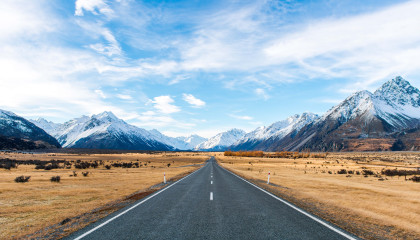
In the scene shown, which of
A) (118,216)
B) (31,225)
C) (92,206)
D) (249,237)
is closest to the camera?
(249,237)

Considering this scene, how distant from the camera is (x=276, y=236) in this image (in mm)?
6633

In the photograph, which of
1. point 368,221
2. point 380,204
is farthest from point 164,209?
point 380,204

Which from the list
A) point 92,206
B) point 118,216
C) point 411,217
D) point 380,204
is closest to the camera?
point 118,216

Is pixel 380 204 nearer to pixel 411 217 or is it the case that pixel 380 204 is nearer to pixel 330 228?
pixel 411 217

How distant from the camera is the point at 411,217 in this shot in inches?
395

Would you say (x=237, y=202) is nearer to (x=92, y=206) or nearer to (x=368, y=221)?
(x=368, y=221)

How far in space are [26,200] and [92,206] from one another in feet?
14.0

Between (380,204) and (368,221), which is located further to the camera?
(380,204)

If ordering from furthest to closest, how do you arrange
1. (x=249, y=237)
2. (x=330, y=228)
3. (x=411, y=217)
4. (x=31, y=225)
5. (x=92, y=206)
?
(x=92, y=206), (x=411, y=217), (x=31, y=225), (x=330, y=228), (x=249, y=237)

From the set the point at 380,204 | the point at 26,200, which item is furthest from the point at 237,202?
the point at 26,200

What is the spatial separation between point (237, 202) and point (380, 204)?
25.1ft

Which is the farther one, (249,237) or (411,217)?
(411,217)

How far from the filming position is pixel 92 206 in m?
11.6

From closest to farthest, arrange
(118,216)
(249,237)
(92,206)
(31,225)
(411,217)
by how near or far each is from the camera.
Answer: (249,237) < (31,225) < (118,216) < (411,217) < (92,206)
